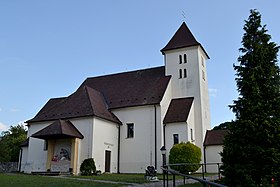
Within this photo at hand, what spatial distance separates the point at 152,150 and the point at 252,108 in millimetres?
16571

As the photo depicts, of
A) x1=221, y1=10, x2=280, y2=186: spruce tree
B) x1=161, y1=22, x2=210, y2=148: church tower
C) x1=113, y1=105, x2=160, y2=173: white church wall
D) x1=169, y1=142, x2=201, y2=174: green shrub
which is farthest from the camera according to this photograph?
x1=161, y1=22, x2=210, y2=148: church tower

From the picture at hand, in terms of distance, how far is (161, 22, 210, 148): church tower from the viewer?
29.8 meters

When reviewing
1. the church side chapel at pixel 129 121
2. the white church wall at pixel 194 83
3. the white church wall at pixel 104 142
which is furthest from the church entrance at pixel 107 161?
the white church wall at pixel 194 83

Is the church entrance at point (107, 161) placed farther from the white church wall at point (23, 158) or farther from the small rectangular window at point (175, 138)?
the white church wall at point (23, 158)

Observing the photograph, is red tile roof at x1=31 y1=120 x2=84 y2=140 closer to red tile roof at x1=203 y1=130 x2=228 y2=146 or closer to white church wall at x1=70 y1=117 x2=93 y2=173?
white church wall at x1=70 y1=117 x2=93 y2=173

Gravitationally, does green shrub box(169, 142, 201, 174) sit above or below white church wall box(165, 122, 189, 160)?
below

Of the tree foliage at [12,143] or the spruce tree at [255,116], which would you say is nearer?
the spruce tree at [255,116]

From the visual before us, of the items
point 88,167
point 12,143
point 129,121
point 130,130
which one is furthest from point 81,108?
point 12,143

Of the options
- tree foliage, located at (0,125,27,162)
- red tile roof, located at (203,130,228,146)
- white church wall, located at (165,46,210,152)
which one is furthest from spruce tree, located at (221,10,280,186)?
tree foliage, located at (0,125,27,162)

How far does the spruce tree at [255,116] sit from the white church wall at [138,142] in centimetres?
1556

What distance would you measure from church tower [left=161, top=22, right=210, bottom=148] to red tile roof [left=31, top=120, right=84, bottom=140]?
10.9 meters

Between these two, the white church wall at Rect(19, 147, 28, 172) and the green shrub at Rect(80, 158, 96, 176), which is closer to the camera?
the green shrub at Rect(80, 158, 96, 176)

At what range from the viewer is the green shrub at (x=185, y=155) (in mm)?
24234

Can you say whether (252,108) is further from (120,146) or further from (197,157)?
(120,146)
